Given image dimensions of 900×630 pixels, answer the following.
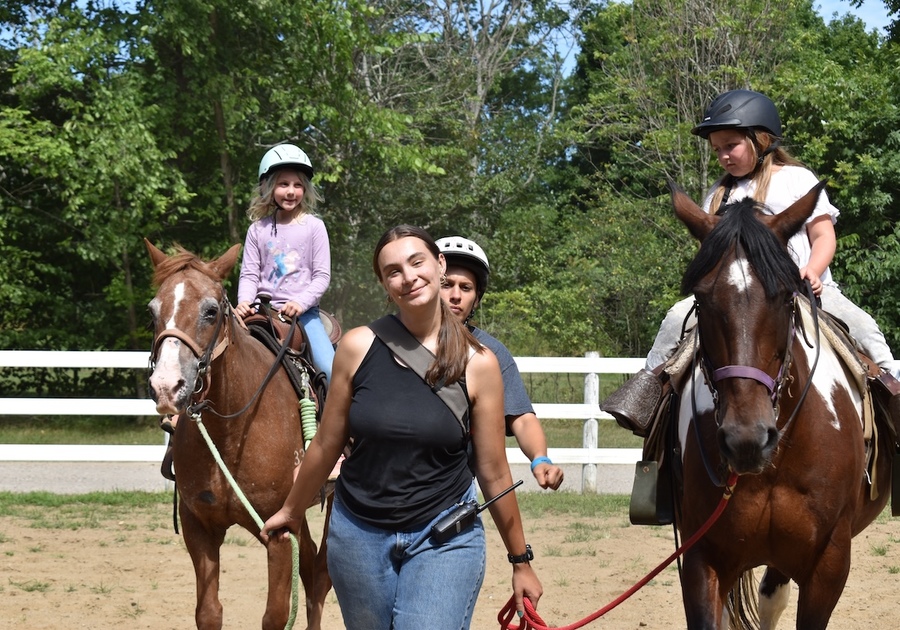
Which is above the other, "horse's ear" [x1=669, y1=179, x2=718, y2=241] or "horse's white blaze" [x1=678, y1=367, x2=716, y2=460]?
"horse's ear" [x1=669, y1=179, x2=718, y2=241]

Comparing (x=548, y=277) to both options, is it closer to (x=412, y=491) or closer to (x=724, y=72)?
(x=724, y=72)

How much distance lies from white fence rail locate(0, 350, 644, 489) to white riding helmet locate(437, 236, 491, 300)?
7146 mm

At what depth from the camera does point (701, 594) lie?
4066 mm

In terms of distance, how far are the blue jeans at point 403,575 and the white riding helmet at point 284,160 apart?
10.3 feet

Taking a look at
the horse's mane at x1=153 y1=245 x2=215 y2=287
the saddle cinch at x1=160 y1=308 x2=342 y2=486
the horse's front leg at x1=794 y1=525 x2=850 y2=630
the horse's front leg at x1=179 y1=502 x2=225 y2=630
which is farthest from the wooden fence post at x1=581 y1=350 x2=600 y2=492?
the horse's front leg at x1=794 y1=525 x2=850 y2=630

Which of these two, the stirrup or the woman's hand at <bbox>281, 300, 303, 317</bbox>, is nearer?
the stirrup

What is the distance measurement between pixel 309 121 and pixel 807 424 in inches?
554

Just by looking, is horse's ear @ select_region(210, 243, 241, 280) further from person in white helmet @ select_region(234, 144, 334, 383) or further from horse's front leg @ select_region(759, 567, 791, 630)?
horse's front leg @ select_region(759, 567, 791, 630)

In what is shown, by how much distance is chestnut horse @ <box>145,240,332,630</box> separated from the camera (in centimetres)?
492

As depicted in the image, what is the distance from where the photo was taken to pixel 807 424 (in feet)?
13.2

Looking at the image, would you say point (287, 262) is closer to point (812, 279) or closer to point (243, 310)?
point (243, 310)

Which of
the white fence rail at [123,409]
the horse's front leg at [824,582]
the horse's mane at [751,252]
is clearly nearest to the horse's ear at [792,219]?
the horse's mane at [751,252]

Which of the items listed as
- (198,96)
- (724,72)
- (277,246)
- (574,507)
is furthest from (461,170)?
(277,246)

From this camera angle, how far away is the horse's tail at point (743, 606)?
17.4 feet
